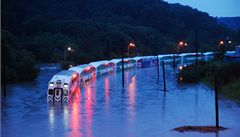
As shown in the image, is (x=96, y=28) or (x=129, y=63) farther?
(x=96, y=28)

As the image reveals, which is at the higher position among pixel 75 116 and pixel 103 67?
pixel 103 67

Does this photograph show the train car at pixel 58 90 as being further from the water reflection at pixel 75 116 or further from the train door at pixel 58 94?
the water reflection at pixel 75 116

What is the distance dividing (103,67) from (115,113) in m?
33.6

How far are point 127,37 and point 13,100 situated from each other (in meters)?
56.9

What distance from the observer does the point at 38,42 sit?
78.0 metres

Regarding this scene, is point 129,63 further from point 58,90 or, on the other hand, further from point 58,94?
point 58,94

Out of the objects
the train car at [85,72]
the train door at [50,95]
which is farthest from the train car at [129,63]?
the train door at [50,95]

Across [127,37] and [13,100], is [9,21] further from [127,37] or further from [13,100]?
[13,100]

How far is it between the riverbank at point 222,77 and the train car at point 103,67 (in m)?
11.7

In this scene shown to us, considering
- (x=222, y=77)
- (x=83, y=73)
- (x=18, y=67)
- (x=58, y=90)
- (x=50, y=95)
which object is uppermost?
(x=18, y=67)

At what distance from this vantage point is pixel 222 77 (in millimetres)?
40594

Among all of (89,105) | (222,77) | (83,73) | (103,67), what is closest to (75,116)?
(89,105)

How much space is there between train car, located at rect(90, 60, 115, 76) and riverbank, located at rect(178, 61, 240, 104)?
11697 mm

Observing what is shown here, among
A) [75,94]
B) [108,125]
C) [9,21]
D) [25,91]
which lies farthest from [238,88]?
[9,21]
